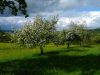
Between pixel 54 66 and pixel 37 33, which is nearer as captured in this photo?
pixel 54 66

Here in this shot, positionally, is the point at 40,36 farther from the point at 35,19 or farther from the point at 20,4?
the point at 20,4

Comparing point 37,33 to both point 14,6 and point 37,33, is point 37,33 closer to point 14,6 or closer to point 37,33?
point 37,33

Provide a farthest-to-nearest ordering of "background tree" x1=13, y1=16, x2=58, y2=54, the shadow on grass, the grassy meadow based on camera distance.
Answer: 1. "background tree" x1=13, y1=16, x2=58, y2=54
2. the grassy meadow
3. the shadow on grass

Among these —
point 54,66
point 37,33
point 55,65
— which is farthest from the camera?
point 37,33

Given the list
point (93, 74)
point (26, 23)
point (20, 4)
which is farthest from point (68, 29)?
point (93, 74)

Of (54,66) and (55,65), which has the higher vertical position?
(54,66)

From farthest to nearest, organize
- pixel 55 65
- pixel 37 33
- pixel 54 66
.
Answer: pixel 37 33
pixel 55 65
pixel 54 66

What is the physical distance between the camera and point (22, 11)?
31531 mm

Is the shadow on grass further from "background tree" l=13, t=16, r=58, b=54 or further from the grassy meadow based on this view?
"background tree" l=13, t=16, r=58, b=54

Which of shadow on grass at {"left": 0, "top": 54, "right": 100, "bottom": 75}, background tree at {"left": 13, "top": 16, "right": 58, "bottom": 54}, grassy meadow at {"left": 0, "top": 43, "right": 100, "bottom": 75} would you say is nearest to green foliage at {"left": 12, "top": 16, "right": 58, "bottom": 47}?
background tree at {"left": 13, "top": 16, "right": 58, "bottom": 54}

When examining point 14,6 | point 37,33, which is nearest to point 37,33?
point 37,33

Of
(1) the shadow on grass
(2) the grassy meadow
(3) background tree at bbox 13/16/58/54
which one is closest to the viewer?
(1) the shadow on grass

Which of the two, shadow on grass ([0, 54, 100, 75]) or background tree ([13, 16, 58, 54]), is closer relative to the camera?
shadow on grass ([0, 54, 100, 75])

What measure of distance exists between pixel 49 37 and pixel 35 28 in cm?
382
